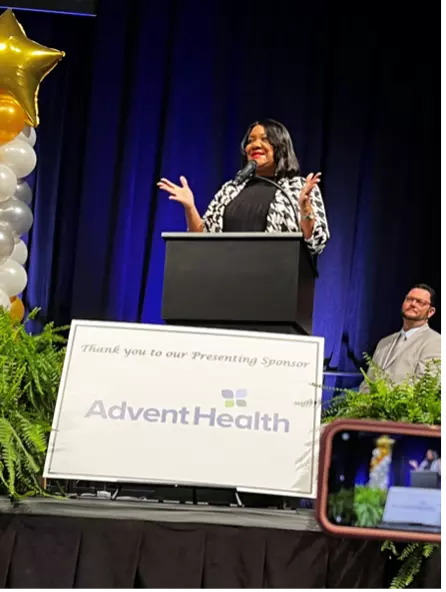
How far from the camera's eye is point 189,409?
1.27m

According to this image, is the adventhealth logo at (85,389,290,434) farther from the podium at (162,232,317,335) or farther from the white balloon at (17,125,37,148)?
the white balloon at (17,125,37,148)

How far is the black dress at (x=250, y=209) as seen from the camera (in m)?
1.95

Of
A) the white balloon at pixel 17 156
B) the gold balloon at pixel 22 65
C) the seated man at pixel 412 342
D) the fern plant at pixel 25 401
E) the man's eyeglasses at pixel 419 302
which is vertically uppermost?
the gold balloon at pixel 22 65

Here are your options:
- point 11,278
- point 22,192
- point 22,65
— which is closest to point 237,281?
point 22,65

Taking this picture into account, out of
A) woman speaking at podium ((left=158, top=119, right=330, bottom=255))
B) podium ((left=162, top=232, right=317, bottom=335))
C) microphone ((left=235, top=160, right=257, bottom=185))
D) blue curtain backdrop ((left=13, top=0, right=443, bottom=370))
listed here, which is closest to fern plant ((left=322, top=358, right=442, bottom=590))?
Answer: podium ((left=162, top=232, right=317, bottom=335))

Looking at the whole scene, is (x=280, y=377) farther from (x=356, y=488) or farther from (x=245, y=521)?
(x=356, y=488)

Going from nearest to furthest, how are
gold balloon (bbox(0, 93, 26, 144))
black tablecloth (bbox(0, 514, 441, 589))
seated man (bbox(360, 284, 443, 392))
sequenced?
black tablecloth (bbox(0, 514, 441, 589)), gold balloon (bbox(0, 93, 26, 144)), seated man (bbox(360, 284, 443, 392))

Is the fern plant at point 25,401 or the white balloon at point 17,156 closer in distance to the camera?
the fern plant at point 25,401

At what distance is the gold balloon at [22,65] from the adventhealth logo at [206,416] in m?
1.81

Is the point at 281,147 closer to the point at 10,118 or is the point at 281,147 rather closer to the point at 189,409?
the point at 189,409

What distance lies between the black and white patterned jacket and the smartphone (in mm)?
1070

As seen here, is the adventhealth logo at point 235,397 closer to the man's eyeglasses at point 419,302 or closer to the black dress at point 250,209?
the black dress at point 250,209

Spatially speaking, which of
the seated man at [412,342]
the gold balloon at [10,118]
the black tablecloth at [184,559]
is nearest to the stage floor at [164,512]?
the black tablecloth at [184,559]

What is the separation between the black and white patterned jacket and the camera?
193cm
